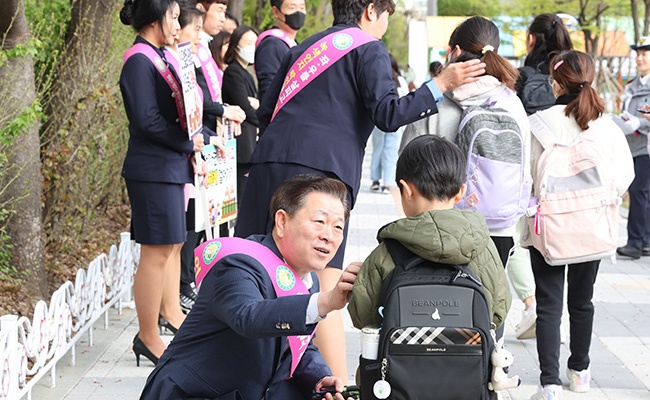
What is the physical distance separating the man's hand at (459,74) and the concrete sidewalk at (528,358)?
1830 mm

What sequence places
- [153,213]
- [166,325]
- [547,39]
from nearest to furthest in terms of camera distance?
1. [153,213]
2. [166,325]
3. [547,39]

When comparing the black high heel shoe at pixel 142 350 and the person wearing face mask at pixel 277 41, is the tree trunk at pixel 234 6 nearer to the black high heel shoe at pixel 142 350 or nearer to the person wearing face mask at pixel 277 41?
the person wearing face mask at pixel 277 41

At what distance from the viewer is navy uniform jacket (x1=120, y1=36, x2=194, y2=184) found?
5.43m

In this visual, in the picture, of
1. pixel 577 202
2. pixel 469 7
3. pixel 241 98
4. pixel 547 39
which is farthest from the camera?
pixel 469 7

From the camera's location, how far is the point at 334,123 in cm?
482

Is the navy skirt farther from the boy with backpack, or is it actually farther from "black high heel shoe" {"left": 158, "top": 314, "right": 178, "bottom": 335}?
the boy with backpack

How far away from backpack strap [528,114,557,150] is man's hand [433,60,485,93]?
3.11ft

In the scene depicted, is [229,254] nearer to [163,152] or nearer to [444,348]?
[444,348]

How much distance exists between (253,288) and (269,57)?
4.57m

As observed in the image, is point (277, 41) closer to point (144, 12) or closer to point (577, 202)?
point (144, 12)

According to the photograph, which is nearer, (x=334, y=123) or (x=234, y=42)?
(x=334, y=123)

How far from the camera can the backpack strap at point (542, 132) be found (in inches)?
208

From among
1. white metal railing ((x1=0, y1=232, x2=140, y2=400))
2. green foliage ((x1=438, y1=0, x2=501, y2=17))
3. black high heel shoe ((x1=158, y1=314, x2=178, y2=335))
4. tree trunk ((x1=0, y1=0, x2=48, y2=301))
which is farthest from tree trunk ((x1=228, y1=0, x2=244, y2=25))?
green foliage ((x1=438, y1=0, x2=501, y2=17))

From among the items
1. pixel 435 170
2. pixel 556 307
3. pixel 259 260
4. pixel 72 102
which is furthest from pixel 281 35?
pixel 259 260
